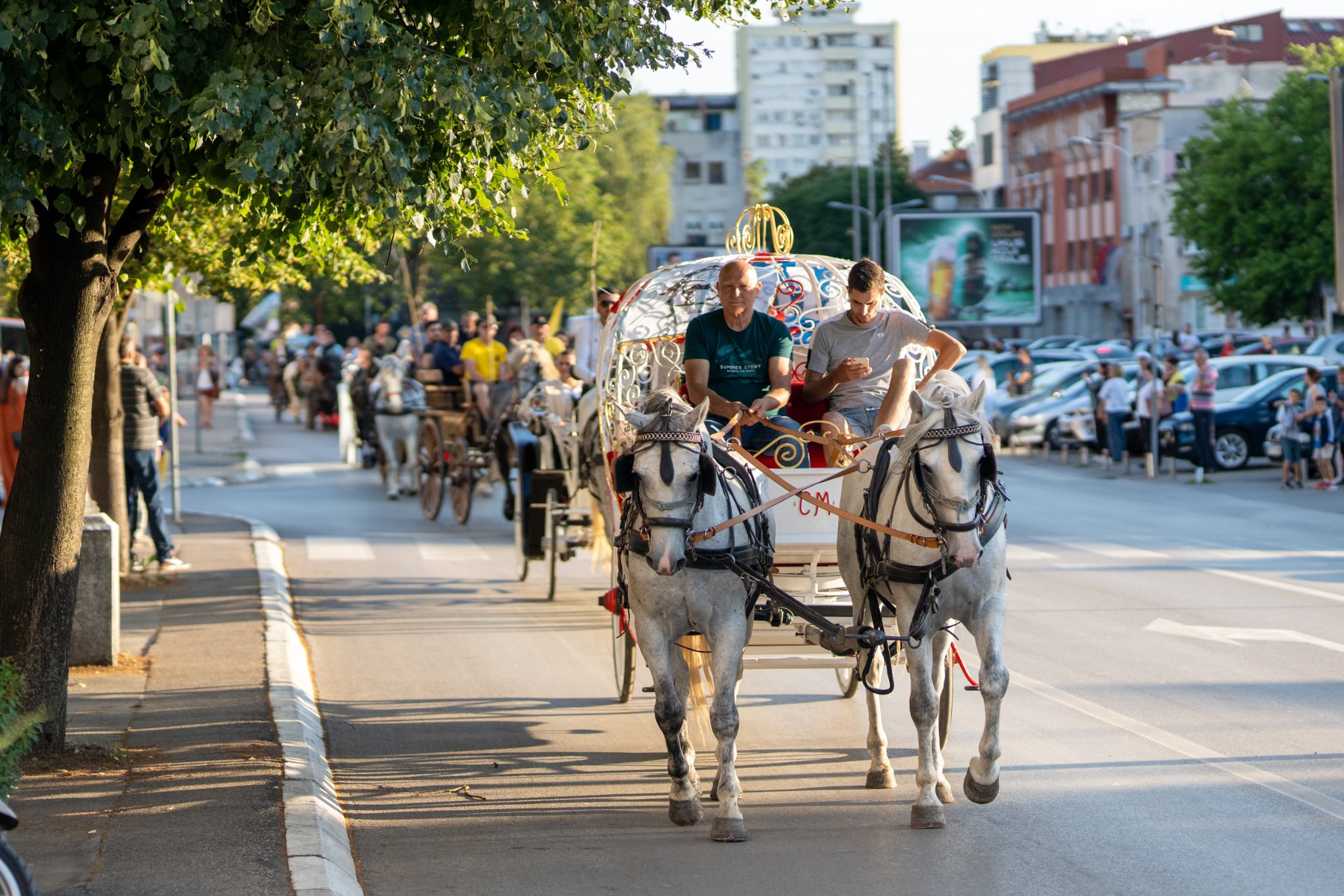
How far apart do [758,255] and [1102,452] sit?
2340cm

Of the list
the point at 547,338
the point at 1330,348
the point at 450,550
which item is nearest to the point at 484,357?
the point at 547,338

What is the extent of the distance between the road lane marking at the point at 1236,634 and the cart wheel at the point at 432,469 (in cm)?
1156

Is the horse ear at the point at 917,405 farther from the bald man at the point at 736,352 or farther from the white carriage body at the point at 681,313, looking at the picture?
the white carriage body at the point at 681,313

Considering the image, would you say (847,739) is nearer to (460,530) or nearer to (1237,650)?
(1237,650)

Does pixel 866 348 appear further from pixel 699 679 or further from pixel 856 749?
pixel 856 749

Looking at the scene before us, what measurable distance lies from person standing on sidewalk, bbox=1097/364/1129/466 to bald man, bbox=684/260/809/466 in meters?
23.7

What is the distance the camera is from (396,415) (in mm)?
25297

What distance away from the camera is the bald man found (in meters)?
8.72

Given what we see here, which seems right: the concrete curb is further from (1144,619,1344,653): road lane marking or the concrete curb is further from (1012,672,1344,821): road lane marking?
(1144,619,1344,653): road lane marking

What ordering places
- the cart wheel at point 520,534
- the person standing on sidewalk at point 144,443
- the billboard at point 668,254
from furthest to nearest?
1. the billboard at point 668,254
2. the person standing on sidewalk at point 144,443
3. the cart wheel at point 520,534

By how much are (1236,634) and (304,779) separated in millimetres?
7564

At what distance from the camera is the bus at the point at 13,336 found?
4875 cm

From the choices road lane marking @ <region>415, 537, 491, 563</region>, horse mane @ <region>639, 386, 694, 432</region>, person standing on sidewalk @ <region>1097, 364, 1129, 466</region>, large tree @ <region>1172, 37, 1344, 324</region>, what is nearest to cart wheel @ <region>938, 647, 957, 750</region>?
horse mane @ <region>639, 386, 694, 432</region>

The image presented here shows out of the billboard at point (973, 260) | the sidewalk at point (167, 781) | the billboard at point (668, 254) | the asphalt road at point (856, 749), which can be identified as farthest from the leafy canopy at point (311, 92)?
the billboard at point (668, 254)
